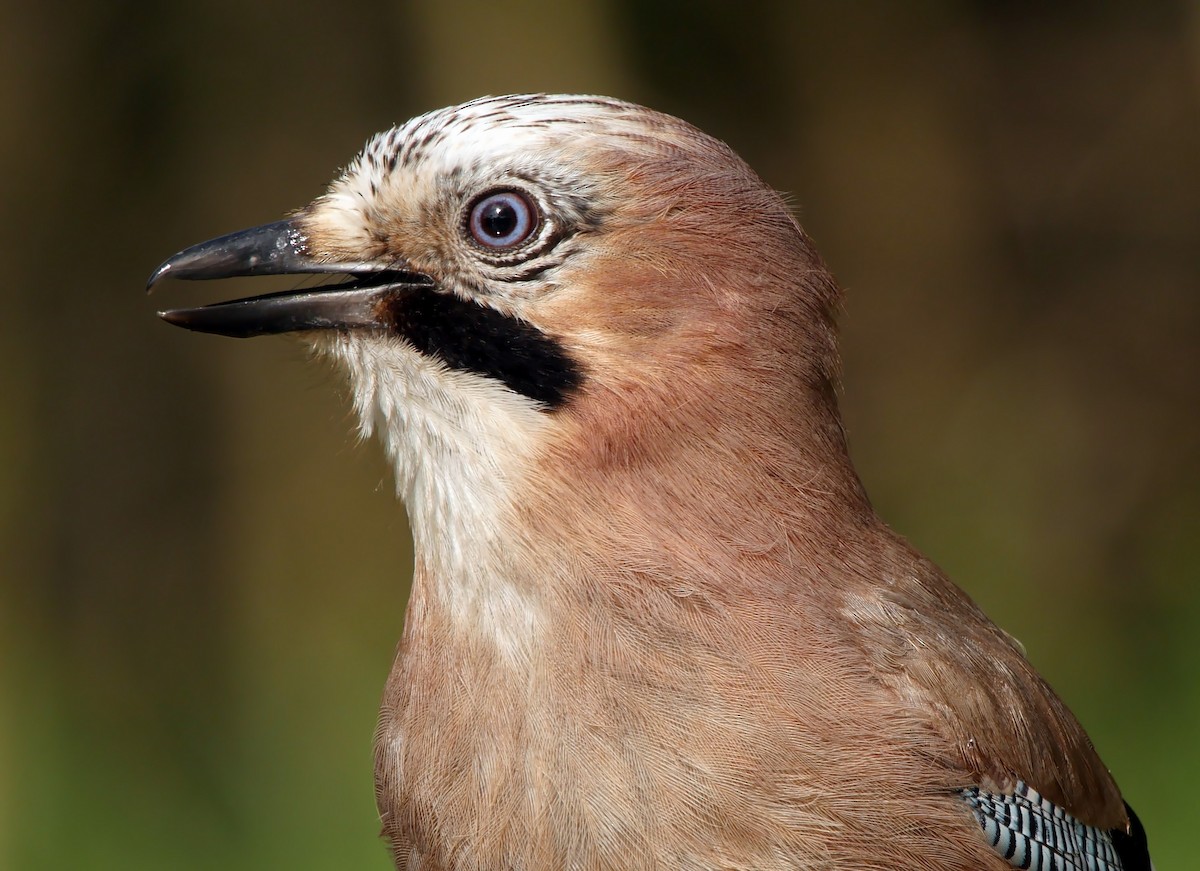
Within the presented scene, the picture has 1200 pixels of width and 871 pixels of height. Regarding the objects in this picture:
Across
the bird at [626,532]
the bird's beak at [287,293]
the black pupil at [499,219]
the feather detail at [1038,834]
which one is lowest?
the feather detail at [1038,834]

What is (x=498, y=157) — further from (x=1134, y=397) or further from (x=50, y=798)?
(x=1134, y=397)

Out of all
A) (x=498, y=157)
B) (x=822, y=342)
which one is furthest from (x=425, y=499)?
(x=822, y=342)

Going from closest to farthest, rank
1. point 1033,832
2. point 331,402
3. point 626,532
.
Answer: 1. point 626,532
2. point 1033,832
3. point 331,402

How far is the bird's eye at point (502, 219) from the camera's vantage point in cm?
288

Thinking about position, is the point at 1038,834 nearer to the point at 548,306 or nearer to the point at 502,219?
the point at 548,306

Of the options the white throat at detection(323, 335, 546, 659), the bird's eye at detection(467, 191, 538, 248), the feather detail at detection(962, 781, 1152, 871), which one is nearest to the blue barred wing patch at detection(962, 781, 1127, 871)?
the feather detail at detection(962, 781, 1152, 871)

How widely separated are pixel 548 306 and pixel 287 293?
595 millimetres

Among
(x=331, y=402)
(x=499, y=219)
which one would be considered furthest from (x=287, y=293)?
(x=331, y=402)

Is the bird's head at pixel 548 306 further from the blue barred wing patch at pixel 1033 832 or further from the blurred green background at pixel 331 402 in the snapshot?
the blurred green background at pixel 331 402

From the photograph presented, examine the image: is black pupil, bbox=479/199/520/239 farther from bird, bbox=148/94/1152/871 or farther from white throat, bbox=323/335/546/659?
white throat, bbox=323/335/546/659

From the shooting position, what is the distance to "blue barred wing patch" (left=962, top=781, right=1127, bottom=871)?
9.41 feet

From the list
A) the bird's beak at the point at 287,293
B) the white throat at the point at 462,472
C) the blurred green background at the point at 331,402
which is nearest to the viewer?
the white throat at the point at 462,472

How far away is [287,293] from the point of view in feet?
10.0

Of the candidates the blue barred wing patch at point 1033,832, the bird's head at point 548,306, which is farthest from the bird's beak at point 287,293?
the blue barred wing patch at point 1033,832
